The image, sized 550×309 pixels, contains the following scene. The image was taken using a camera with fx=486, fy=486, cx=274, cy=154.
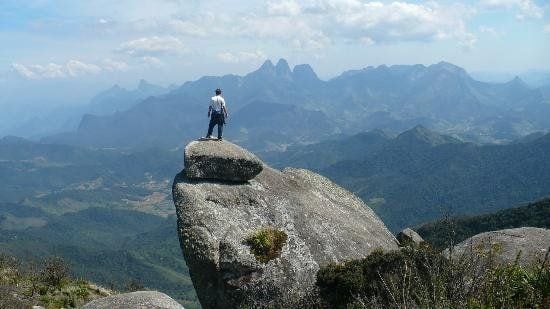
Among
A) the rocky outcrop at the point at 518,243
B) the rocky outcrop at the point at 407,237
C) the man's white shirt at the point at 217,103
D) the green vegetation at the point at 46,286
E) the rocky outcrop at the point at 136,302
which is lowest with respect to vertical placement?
the green vegetation at the point at 46,286

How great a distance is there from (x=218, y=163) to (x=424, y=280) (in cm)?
1624

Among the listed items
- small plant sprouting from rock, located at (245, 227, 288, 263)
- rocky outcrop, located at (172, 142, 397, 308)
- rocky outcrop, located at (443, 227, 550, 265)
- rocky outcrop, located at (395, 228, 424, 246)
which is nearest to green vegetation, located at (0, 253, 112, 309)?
rocky outcrop, located at (172, 142, 397, 308)

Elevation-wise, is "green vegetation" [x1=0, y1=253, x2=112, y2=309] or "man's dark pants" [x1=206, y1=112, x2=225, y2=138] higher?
"man's dark pants" [x1=206, y1=112, x2=225, y2=138]

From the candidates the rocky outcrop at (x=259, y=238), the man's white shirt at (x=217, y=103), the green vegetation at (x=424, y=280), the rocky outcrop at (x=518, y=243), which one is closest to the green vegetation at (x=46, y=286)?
the rocky outcrop at (x=259, y=238)

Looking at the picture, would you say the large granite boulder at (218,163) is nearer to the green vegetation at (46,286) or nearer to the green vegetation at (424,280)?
the green vegetation at (424,280)

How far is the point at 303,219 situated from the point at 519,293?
15666mm

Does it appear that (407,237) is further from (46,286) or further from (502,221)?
(502,221)

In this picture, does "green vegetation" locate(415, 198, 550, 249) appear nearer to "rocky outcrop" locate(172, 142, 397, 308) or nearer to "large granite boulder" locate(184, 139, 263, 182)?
"rocky outcrop" locate(172, 142, 397, 308)

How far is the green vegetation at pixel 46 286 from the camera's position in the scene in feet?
83.7

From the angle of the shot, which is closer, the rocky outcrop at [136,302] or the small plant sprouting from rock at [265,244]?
the rocky outcrop at [136,302]

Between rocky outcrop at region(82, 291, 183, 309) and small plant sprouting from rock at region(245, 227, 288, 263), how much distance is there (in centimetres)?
781

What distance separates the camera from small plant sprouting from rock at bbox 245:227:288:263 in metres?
26.0

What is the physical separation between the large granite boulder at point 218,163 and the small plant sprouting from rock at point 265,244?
15.9 feet

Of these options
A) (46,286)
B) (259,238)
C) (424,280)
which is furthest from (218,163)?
(424,280)
